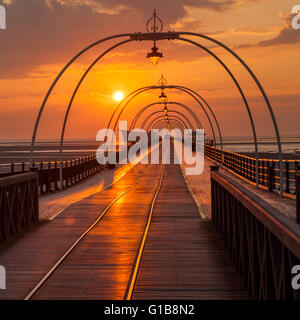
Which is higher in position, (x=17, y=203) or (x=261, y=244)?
(x=261, y=244)

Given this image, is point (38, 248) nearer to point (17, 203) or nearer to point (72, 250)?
point (72, 250)

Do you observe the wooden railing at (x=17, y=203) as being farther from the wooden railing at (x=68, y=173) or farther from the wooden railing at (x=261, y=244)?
the wooden railing at (x=68, y=173)

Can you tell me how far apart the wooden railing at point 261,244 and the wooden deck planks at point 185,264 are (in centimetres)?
29

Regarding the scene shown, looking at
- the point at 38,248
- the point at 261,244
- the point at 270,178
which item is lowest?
the point at 38,248

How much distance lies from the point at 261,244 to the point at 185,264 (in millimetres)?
2959

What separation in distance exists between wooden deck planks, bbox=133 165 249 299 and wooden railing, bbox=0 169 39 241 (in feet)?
9.64

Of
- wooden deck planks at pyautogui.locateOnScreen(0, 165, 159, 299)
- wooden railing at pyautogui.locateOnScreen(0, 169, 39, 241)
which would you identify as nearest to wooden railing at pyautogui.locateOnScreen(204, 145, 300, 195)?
wooden deck planks at pyautogui.locateOnScreen(0, 165, 159, 299)

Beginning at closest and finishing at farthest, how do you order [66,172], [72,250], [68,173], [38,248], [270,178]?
[72,250], [38,248], [270,178], [66,172], [68,173]

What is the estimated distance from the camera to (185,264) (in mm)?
9211

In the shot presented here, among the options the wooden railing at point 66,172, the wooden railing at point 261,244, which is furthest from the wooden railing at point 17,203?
the wooden railing at point 261,244

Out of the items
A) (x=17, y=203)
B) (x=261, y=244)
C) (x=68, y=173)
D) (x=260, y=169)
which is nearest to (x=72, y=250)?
(x=17, y=203)
